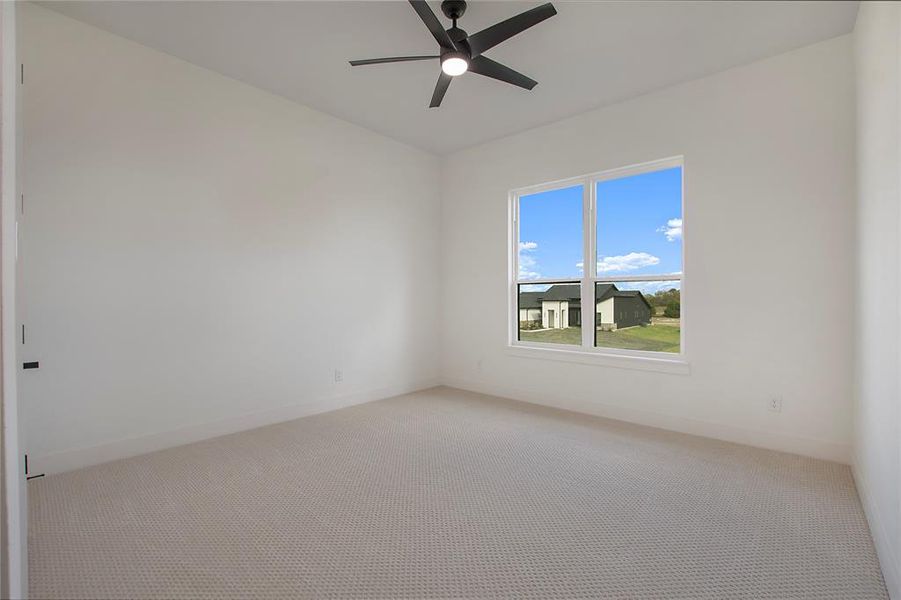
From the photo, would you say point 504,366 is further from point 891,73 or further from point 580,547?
point 891,73

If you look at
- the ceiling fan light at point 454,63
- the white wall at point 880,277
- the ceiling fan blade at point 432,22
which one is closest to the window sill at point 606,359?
the white wall at point 880,277

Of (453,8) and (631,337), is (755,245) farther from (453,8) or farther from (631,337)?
(453,8)

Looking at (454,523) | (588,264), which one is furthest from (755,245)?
(454,523)

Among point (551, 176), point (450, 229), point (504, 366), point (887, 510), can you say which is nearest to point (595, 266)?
point (551, 176)

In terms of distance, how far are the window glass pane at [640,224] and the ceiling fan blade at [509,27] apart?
1.88 meters

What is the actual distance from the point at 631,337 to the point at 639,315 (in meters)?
0.21

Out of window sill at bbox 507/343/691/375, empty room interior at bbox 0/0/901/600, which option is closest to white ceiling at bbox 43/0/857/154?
empty room interior at bbox 0/0/901/600

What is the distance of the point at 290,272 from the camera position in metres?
3.72

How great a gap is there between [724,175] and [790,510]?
2235 mm

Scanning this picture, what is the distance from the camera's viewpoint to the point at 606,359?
3.76 meters

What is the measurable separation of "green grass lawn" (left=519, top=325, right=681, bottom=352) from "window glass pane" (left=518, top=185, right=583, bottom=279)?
Answer: 1.90ft

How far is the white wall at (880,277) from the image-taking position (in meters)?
1.54

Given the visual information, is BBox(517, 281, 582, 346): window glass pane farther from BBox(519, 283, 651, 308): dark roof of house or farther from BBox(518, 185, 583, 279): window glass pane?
BBox(518, 185, 583, 279): window glass pane

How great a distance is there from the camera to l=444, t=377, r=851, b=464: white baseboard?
2777mm
